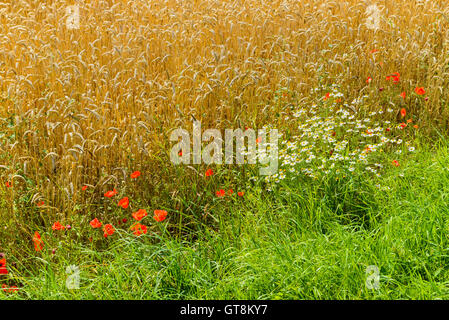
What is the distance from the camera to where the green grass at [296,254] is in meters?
2.00

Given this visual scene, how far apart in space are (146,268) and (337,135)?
1603mm

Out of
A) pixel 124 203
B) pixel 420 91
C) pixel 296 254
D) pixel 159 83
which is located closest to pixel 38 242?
pixel 124 203

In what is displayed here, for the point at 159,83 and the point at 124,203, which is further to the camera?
the point at 159,83

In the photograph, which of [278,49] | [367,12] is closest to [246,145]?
[278,49]

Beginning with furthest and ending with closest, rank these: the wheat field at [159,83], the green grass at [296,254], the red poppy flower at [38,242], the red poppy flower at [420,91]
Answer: the red poppy flower at [420,91] < the wheat field at [159,83] < the red poppy flower at [38,242] < the green grass at [296,254]

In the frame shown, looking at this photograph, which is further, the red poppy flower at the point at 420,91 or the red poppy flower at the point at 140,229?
the red poppy flower at the point at 420,91

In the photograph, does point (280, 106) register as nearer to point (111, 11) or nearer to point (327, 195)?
point (327, 195)

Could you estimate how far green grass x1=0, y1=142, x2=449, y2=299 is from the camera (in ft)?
6.56

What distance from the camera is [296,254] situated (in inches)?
86.3

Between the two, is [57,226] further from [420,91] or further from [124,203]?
[420,91]

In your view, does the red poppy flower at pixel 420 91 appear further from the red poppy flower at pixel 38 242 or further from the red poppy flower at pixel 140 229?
the red poppy flower at pixel 38 242

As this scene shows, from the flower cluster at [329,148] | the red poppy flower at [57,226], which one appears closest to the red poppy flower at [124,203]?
the red poppy flower at [57,226]

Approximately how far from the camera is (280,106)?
3.53 meters
